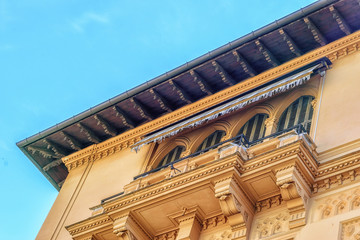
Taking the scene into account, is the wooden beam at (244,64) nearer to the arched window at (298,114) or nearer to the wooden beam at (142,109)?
the arched window at (298,114)

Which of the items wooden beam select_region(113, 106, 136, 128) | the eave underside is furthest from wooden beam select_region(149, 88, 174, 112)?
wooden beam select_region(113, 106, 136, 128)

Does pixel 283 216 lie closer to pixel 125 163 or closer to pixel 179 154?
pixel 179 154

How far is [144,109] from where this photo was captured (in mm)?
22406

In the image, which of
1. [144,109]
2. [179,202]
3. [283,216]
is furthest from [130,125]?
[283,216]

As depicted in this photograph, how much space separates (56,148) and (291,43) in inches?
364

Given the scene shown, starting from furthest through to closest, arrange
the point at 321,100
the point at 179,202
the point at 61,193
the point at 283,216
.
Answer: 1. the point at 61,193
2. the point at 321,100
3. the point at 179,202
4. the point at 283,216

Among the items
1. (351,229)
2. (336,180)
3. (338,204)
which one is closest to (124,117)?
(336,180)

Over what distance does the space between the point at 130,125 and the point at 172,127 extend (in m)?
3.02

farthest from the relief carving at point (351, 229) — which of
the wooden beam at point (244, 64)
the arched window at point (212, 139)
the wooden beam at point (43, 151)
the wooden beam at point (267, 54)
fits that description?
the wooden beam at point (43, 151)

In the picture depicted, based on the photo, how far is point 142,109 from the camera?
22328 millimetres

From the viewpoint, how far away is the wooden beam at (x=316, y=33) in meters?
19.4

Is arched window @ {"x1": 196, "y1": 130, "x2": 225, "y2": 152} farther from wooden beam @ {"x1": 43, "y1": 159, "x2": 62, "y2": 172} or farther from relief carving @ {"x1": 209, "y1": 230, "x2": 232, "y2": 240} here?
wooden beam @ {"x1": 43, "y1": 159, "x2": 62, "y2": 172}

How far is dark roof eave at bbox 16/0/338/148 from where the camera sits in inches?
765

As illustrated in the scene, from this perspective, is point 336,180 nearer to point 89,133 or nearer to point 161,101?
point 161,101
